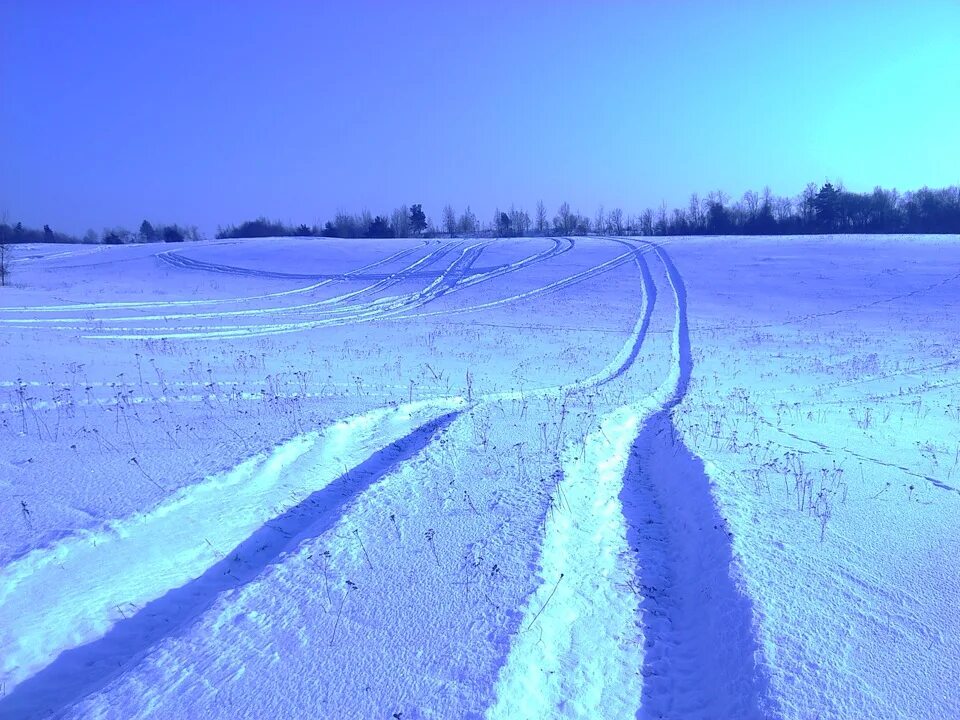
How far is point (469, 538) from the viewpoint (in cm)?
646

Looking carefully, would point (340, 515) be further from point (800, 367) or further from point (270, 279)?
point (270, 279)

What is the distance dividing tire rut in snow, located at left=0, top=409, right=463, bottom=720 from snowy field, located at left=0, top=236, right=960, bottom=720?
0.09 feet

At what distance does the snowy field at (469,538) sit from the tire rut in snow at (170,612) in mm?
28

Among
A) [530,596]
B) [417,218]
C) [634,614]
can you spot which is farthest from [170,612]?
[417,218]

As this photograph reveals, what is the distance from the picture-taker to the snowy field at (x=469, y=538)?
4.38 metres

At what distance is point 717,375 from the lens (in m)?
16.8

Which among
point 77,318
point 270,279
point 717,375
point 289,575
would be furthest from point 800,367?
point 270,279

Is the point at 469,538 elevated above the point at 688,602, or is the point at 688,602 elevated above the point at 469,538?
the point at 469,538

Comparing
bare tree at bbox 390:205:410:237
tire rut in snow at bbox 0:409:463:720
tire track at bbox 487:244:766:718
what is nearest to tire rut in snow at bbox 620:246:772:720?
tire track at bbox 487:244:766:718

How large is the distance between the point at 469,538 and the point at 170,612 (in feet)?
9.48

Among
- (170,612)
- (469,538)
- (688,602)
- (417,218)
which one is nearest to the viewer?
(170,612)

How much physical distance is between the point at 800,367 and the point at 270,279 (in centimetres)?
3539

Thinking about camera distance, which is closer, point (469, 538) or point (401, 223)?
point (469, 538)

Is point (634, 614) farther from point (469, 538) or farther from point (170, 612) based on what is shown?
point (170, 612)
